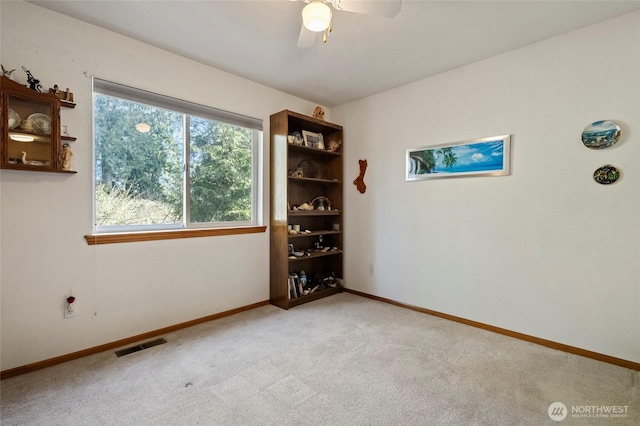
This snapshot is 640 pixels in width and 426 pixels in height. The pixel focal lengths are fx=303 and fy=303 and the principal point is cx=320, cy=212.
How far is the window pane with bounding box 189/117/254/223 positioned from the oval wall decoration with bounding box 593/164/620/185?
3156 millimetres

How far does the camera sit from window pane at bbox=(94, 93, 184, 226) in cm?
248

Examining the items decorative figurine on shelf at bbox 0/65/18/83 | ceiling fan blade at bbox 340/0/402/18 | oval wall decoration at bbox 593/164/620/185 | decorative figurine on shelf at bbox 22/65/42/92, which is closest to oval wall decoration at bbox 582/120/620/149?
oval wall decoration at bbox 593/164/620/185

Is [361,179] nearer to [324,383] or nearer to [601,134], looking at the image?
[601,134]

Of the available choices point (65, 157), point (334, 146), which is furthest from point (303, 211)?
point (65, 157)

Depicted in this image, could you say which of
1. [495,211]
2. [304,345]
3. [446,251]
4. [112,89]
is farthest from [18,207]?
[495,211]

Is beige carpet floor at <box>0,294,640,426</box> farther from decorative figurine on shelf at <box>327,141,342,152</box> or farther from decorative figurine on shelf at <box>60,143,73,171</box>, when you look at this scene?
decorative figurine on shelf at <box>327,141,342,152</box>

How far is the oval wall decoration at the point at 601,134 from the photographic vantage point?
2.23m

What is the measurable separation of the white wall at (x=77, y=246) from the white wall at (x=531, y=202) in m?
2.20

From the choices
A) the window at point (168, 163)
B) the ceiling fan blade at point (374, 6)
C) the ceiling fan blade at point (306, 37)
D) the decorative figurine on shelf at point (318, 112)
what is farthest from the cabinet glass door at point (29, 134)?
the decorative figurine on shelf at point (318, 112)

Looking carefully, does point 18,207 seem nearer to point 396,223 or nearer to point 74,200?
point 74,200

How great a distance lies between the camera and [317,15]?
5.34ft

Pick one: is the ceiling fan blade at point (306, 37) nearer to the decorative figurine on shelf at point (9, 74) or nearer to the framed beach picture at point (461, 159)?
the framed beach picture at point (461, 159)

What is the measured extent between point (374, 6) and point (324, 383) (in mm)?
2292

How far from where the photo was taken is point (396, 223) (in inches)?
140
